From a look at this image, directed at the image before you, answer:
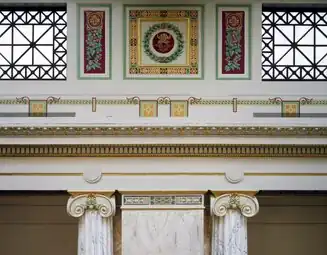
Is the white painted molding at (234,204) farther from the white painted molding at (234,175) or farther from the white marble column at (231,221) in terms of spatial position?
the white painted molding at (234,175)

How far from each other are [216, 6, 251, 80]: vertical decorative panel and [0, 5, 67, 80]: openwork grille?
8.23 feet

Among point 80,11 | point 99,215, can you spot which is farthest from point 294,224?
point 80,11

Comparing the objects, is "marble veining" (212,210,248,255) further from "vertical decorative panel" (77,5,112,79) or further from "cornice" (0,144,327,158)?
"vertical decorative panel" (77,5,112,79)

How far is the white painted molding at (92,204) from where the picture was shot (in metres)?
12.3

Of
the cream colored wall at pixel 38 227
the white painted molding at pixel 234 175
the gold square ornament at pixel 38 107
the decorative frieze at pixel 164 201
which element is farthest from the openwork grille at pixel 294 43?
the cream colored wall at pixel 38 227

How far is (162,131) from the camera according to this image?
1225 cm

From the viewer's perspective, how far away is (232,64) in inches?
504

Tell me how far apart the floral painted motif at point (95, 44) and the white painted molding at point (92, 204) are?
2020mm

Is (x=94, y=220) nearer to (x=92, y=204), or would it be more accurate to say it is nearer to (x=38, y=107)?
(x=92, y=204)

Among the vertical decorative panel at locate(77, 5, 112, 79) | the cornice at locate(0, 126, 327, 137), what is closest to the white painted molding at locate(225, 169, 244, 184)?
the cornice at locate(0, 126, 327, 137)

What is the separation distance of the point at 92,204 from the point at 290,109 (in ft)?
11.4

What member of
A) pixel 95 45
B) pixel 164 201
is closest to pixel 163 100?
pixel 95 45

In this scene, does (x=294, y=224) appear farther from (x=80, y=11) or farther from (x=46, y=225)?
(x=80, y=11)

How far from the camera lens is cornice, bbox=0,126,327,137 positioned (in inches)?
479
